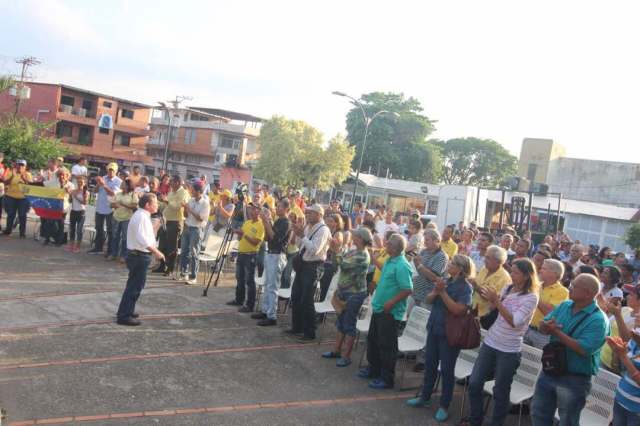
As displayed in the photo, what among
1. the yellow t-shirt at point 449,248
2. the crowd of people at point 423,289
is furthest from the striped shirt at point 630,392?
the yellow t-shirt at point 449,248

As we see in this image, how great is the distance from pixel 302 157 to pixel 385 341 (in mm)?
37629

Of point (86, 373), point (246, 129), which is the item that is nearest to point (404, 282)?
point (86, 373)

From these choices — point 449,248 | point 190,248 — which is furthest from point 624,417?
point 190,248

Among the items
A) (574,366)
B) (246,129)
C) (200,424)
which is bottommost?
(200,424)

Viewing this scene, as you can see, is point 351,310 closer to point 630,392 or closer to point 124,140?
point 630,392

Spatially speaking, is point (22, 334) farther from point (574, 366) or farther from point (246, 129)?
point (246, 129)

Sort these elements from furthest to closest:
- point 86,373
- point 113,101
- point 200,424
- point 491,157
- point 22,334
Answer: point 491,157
point 113,101
point 22,334
point 86,373
point 200,424

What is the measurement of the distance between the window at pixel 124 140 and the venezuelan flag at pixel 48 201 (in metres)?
49.4

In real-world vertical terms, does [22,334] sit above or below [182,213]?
below

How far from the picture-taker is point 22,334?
638cm

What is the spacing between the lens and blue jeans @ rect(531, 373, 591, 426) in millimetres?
4227

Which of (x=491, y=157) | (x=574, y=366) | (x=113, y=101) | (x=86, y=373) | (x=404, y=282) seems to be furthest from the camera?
(x=491, y=157)

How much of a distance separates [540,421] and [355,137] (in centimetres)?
5647

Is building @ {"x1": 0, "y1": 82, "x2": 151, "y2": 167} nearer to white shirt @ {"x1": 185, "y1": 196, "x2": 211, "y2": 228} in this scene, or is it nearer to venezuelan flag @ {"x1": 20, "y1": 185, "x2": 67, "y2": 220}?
venezuelan flag @ {"x1": 20, "y1": 185, "x2": 67, "y2": 220}
